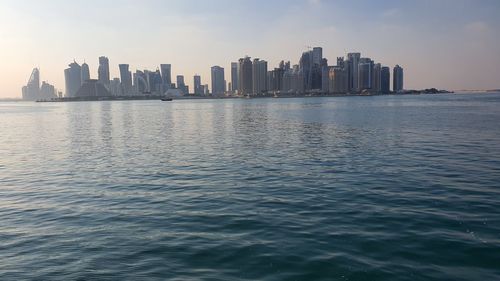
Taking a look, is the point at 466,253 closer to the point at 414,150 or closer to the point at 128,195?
the point at 128,195

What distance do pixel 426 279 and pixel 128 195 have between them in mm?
18411

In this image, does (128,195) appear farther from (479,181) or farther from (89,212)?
(479,181)

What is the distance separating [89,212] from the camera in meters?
21.9

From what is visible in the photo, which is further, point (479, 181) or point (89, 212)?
point (479, 181)

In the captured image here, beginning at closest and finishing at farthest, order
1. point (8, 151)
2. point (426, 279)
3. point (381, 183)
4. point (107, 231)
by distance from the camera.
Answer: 1. point (426, 279)
2. point (107, 231)
3. point (381, 183)
4. point (8, 151)

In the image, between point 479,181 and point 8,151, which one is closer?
point 479,181

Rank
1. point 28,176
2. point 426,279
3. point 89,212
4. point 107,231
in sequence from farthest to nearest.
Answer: point 28,176 → point 89,212 → point 107,231 → point 426,279

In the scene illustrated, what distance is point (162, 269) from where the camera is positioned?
14.3 meters

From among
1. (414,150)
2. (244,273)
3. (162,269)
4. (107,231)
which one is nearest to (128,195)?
(107,231)

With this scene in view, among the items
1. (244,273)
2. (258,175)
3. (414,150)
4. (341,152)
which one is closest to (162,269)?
(244,273)

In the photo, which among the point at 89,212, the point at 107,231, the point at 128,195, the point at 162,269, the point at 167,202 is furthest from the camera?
the point at 128,195

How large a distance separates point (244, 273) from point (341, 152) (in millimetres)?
30553

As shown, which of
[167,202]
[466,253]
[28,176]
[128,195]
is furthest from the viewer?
[28,176]

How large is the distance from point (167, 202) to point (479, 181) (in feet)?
69.7
